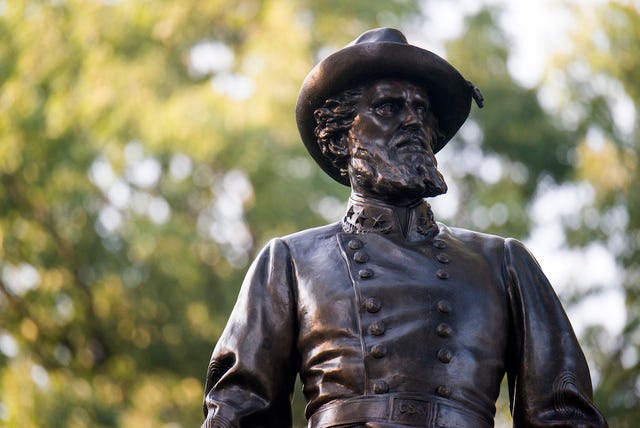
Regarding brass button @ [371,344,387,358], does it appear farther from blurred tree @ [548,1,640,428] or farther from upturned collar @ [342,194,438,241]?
blurred tree @ [548,1,640,428]

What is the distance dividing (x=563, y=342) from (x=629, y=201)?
10220mm

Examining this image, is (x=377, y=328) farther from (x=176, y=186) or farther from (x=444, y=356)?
(x=176, y=186)

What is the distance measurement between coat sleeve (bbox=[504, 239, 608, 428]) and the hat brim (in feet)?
1.86

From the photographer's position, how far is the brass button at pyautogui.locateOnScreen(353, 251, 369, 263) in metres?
4.38

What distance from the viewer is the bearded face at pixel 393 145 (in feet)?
14.4

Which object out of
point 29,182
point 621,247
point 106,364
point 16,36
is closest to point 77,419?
point 106,364

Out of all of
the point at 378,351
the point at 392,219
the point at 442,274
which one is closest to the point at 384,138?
the point at 392,219

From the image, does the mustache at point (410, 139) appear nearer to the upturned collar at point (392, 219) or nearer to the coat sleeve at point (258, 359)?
the upturned collar at point (392, 219)

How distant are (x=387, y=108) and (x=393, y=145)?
14 cm

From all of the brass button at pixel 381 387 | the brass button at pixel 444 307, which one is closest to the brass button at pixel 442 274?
the brass button at pixel 444 307

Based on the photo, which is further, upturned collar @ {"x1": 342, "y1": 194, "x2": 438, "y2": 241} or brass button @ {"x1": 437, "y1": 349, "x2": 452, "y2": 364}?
upturned collar @ {"x1": 342, "y1": 194, "x2": 438, "y2": 241}

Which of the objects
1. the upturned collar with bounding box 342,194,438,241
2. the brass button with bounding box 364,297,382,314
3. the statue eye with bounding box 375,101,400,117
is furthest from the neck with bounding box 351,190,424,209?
the brass button with bounding box 364,297,382,314

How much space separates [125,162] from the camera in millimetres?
14406

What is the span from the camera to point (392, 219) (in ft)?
14.7
